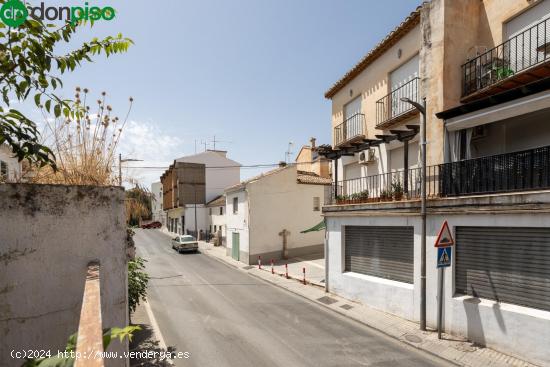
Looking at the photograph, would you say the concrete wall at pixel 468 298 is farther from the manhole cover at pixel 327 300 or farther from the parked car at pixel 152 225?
the parked car at pixel 152 225

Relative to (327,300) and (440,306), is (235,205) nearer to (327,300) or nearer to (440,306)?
(327,300)

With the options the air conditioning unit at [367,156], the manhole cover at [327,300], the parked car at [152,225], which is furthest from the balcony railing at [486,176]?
the parked car at [152,225]

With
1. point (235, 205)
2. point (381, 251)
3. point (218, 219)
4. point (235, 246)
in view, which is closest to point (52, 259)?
point (381, 251)

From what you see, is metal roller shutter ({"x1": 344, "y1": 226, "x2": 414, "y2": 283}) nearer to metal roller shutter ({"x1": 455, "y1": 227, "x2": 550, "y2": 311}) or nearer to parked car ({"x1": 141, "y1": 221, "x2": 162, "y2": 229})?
metal roller shutter ({"x1": 455, "y1": 227, "x2": 550, "y2": 311})

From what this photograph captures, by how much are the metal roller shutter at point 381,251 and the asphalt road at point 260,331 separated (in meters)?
2.37

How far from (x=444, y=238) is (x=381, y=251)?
356 cm

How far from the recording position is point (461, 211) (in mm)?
9453

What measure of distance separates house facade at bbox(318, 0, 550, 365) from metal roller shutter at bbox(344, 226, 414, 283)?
0.14 feet

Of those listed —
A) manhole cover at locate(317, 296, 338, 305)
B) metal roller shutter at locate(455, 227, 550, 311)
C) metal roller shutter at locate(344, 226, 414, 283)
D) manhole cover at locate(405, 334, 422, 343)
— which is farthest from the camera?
manhole cover at locate(317, 296, 338, 305)

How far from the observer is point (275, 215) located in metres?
24.9

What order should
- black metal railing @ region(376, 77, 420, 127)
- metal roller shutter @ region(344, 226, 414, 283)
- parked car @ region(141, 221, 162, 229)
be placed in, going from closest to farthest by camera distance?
1. metal roller shutter @ region(344, 226, 414, 283)
2. black metal railing @ region(376, 77, 420, 127)
3. parked car @ region(141, 221, 162, 229)

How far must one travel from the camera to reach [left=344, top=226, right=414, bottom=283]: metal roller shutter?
1150 cm

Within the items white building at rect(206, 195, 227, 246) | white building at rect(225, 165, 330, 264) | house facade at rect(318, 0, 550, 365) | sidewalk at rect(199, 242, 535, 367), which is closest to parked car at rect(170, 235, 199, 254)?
white building at rect(225, 165, 330, 264)

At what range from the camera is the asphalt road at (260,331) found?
27.3 feet
